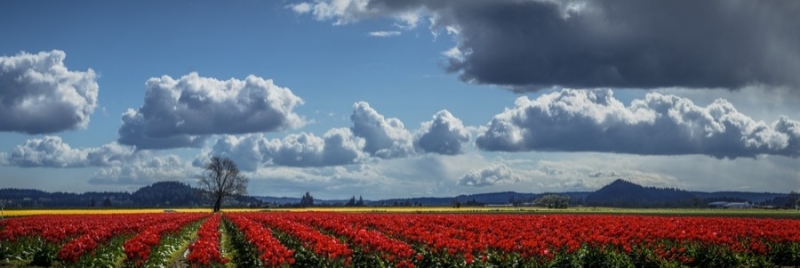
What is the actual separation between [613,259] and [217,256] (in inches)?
511

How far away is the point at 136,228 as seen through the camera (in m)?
38.4

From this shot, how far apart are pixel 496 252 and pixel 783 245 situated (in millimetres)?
13963

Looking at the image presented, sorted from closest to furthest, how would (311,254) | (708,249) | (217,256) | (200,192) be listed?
(217,256) < (311,254) < (708,249) < (200,192)

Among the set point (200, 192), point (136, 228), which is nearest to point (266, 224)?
point (136, 228)

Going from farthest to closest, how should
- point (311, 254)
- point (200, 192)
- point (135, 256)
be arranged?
point (200, 192), point (311, 254), point (135, 256)

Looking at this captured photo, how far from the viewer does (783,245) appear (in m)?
29.7

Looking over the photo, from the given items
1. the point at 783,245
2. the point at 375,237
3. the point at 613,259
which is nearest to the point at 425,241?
the point at 375,237

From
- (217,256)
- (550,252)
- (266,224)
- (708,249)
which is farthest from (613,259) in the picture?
(266,224)

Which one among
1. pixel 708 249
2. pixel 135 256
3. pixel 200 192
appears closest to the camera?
pixel 135 256

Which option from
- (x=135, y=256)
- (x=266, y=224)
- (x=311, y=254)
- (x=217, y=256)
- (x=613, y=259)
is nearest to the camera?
(x=217, y=256)

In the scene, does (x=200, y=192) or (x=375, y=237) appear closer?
(x=375, y=237)

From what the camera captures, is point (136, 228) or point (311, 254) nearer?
point (311, 254)

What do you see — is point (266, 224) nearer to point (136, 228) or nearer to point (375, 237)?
point (136, 228)

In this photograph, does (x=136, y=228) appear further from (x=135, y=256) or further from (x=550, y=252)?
(x=550, y=252)
